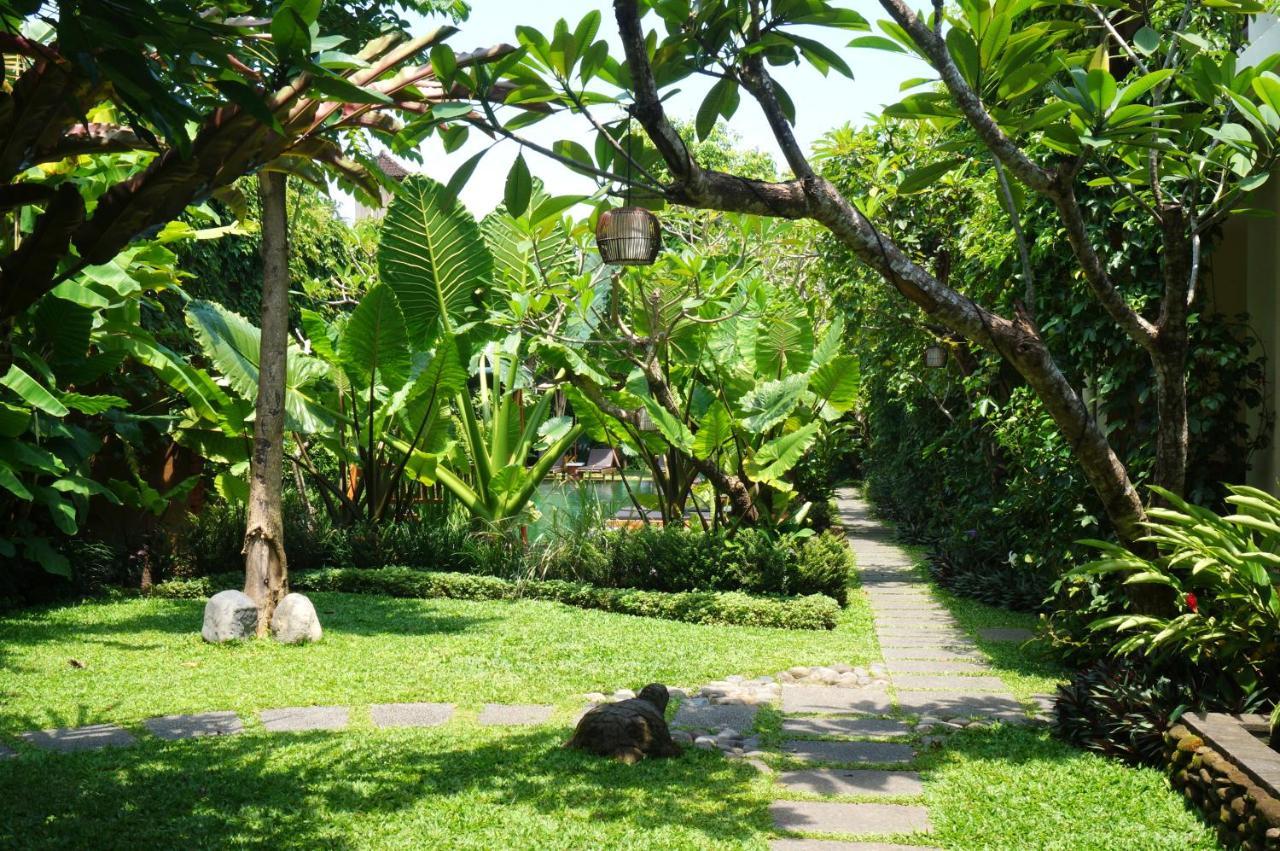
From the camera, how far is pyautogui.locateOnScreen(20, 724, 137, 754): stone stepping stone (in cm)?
537

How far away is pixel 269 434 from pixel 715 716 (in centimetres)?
419

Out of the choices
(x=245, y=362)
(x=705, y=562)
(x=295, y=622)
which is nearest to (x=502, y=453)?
(x=245, y=362)

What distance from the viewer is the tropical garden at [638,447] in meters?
3.93

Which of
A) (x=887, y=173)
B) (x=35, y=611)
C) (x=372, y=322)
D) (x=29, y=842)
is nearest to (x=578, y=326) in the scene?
(x=372, y=322)

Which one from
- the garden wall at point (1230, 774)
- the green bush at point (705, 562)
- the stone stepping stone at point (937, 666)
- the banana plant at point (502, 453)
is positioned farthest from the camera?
the banana plant at point (502, 453)

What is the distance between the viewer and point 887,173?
37.7 ft

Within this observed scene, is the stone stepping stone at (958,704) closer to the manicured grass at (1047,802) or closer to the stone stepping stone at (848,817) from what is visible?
the manicured grass at (1047,802)

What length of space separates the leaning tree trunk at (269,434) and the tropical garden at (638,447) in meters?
0.03

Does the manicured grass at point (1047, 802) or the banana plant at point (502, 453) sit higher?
the banana plant at point (502, 453)

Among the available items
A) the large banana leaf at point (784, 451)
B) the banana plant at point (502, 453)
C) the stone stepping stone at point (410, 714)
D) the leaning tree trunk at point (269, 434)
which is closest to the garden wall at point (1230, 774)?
the stone stepping stone at point (410, 714)

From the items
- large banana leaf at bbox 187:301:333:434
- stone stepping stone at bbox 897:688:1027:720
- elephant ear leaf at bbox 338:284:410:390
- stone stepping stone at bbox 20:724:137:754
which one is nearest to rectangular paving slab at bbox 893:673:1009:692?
stone stepping stone at bbox 897:688:1027:720

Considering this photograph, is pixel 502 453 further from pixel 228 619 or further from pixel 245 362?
pixel 228 619

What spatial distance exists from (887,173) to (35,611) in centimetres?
887

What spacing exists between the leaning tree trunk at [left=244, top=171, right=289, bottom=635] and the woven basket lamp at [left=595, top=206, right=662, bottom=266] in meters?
2.76
